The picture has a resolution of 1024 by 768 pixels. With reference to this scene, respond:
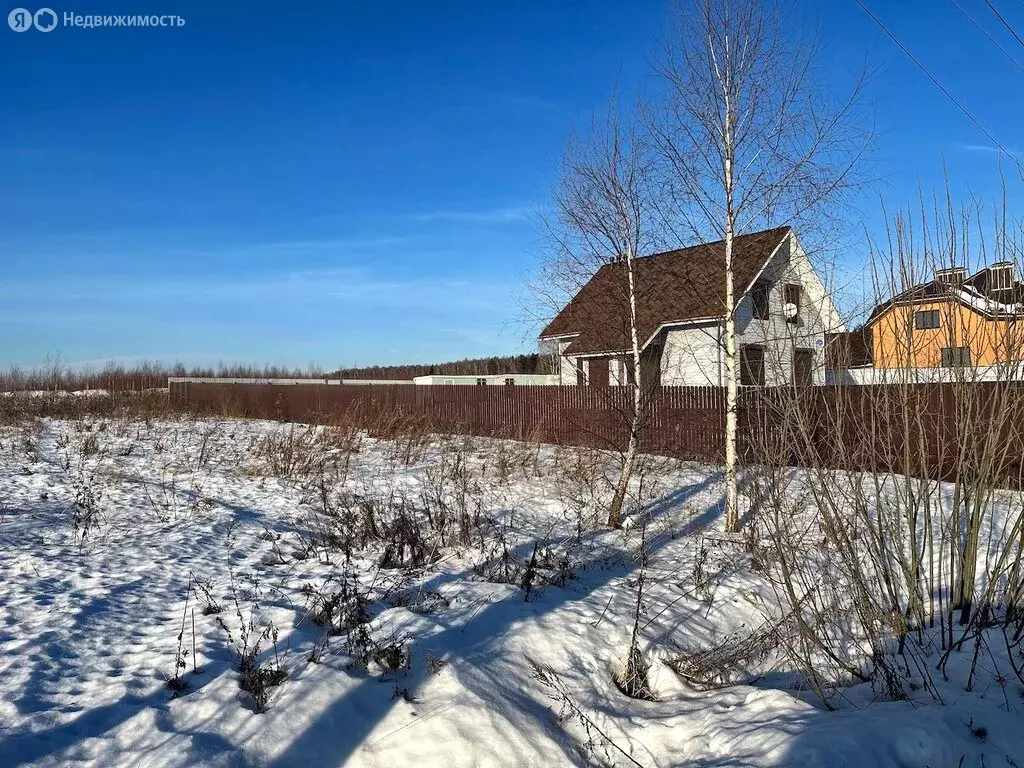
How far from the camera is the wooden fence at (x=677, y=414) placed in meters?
3.84

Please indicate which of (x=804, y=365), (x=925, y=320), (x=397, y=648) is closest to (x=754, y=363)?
(x=804, y=365)

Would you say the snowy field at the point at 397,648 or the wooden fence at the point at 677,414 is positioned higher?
Answer: the wooden fence at the point at 677,414

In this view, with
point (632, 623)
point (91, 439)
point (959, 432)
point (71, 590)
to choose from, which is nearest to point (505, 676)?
point (632, 623)

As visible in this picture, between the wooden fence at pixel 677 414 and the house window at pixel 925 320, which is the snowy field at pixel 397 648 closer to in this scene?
the wooden fence at pixel 677 414

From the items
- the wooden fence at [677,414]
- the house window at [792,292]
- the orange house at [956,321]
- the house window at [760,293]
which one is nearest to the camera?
the orange house at [956,321]

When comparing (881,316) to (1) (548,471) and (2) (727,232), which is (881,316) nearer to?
(2) (727,232)

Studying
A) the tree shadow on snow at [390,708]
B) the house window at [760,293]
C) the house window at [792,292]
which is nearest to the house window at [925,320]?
the house window at [792,292]

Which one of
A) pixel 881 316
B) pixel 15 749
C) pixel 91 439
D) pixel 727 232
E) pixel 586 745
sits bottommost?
pixel 586 745

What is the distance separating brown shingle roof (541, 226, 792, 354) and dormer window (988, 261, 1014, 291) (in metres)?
3.43

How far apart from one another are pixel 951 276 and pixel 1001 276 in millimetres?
242

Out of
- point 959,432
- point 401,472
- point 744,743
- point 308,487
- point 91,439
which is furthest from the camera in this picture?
point 91,439

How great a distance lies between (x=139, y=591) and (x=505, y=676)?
299cm

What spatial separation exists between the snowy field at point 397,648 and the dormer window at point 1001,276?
206cm

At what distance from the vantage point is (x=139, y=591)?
198 inches
